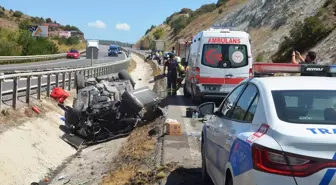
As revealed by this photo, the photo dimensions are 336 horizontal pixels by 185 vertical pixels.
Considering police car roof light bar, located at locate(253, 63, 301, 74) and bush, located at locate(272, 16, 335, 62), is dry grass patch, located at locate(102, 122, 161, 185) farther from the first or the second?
bush, located at locate(272, 16, 335, 62)

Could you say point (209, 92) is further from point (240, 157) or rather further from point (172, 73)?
point (240, 157)

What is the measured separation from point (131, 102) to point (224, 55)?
4322mm

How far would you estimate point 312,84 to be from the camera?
15.9 feet

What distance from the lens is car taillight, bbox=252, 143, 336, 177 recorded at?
3.76 metres

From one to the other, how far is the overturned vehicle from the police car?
9.42 meters

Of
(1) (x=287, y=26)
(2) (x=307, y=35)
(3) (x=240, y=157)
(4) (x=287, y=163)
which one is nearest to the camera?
(4) (x=287, y=163)

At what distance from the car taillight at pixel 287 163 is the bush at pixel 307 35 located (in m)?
30.9

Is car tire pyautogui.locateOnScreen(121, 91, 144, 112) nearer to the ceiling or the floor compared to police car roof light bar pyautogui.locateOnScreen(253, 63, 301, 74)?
nearer to the floor

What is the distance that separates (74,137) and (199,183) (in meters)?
8.29

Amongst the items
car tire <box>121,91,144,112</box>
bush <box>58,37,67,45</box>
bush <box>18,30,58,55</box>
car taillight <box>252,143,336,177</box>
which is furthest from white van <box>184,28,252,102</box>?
bush <box>58,37,67,45</box>

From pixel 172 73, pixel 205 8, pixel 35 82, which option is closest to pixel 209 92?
pixel 172 73

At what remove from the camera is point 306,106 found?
4.52 m

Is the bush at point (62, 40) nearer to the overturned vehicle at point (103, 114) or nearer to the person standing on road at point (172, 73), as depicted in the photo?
the person standing on road at point (172, 73)

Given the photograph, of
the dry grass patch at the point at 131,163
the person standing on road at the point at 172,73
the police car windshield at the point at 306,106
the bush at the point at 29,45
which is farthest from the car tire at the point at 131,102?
the bush at the point at 29,45
